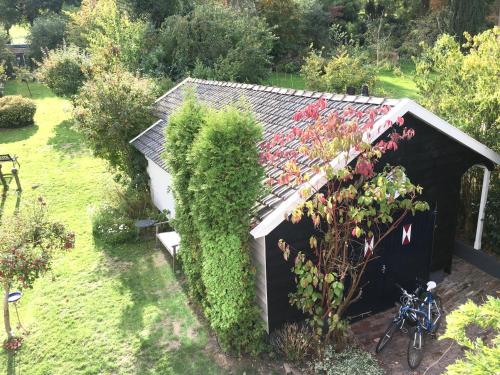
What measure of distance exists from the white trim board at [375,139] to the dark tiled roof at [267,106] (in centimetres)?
28

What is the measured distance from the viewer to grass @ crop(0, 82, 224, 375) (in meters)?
8.72

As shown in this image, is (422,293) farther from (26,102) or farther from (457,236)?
(26,102)

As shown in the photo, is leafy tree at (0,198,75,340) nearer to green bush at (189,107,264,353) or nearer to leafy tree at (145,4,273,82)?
green bush at (189,107,264,353)

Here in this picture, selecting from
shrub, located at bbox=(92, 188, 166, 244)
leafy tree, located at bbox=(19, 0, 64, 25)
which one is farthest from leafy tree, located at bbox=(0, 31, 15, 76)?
shrub, located at bbox=(92, 188, 166, 244)

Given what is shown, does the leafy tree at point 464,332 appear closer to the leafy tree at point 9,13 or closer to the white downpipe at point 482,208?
the white downpipe at point 482,208

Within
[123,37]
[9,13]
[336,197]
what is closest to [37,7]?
[9,13]

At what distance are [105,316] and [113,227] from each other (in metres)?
4.12

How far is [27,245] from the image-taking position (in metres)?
8.63

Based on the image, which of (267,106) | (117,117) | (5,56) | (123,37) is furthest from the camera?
(5,56)

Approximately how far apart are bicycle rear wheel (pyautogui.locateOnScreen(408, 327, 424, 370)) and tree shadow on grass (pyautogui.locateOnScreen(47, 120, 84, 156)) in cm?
1867

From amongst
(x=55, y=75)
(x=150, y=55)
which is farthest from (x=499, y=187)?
(x=55, y=75)

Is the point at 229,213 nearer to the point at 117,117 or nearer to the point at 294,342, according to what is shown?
the point at 294,342

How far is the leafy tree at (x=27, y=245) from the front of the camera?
828 cm

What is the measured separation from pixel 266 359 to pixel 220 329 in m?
1.14
